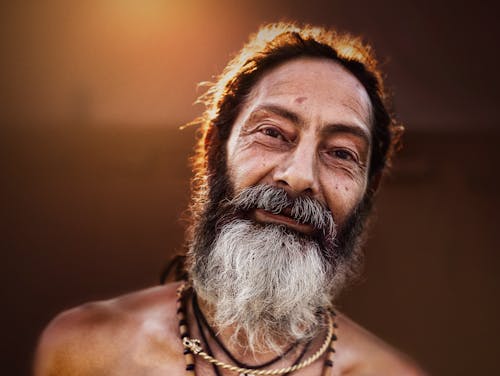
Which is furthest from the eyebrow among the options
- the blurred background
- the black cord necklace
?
the black cord necklace

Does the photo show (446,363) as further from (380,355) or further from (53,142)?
(53,142)

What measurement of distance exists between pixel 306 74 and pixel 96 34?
2.51 ft

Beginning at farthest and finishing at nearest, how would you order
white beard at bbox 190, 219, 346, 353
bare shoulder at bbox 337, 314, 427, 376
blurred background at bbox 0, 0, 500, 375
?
blurred background at bbox 0, 0, 500, 375, bare shoulder at bbox 337, 314, 427, 376, white beard at bbox 190, 219, 346, 353

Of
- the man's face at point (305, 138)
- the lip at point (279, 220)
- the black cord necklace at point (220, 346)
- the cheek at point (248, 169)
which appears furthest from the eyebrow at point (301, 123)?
the black cord necklace at point (220, 346)

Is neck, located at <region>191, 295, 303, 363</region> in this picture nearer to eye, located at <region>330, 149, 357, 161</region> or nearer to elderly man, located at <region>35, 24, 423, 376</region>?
elderly man, located at <region>35, 24, 423, 376</region>

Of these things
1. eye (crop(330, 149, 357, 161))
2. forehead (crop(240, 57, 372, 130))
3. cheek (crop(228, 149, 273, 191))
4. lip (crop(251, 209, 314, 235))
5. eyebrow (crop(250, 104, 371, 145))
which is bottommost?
lip (crop(251, 209, 314, 235))

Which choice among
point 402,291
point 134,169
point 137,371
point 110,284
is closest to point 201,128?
point 134,169

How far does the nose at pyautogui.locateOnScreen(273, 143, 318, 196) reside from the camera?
1255 mm

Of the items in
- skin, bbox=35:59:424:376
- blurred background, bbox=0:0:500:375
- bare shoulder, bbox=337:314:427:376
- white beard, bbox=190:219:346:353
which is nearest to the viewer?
white beard, bbox=190:219:346:353

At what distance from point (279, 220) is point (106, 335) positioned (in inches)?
24.1

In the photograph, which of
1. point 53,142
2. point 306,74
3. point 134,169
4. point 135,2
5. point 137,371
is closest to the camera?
point 137,371

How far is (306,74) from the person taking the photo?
1.42 m

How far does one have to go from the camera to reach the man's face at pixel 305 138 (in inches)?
50.9

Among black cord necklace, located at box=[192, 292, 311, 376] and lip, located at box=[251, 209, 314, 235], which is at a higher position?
lip, located at box=[251, 209, 314, 235]
